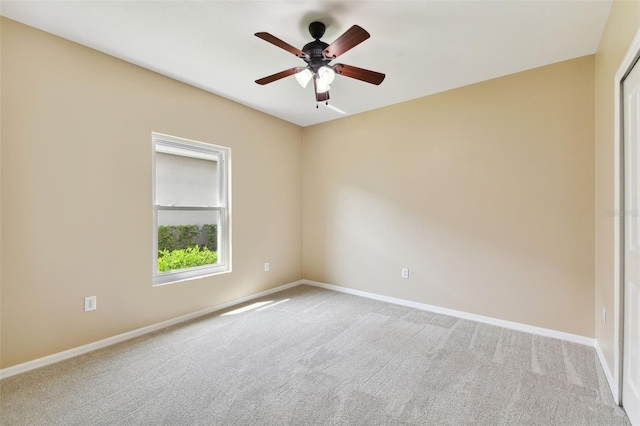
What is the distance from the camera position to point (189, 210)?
11.0ft

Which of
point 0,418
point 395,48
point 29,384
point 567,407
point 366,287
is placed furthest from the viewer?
point 366,287

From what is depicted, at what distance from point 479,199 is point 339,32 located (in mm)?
2235

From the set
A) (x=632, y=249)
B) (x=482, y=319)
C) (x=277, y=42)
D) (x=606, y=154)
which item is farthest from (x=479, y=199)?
(x=277, y=42)

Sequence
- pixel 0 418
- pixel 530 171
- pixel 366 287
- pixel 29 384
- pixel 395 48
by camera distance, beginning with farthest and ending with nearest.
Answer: pixel 366 287 < pixel 530 171 < pixel 395 48 < pixel 29 384 < pixel 0 418

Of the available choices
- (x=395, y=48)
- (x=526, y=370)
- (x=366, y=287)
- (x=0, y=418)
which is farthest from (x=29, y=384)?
(x=395, y=48)

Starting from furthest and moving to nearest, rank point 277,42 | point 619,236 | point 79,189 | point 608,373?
point 79,189, point 608,373, point 277,42, point 619,236

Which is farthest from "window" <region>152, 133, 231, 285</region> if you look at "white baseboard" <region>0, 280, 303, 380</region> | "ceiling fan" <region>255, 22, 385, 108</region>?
"ceiling fan" <region>255, 22, 385, 108</region>

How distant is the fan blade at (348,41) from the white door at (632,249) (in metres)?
1.53

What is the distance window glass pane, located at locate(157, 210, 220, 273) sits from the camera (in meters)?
3.13

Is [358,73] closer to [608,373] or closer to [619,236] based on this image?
[619,236]

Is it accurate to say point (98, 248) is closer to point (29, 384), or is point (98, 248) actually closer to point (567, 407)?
point (29, 384)

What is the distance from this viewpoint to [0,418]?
167 cm

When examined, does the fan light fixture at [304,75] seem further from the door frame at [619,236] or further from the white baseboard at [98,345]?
the white baseboard at [98,345]

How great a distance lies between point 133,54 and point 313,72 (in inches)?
67.1
